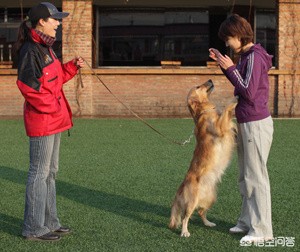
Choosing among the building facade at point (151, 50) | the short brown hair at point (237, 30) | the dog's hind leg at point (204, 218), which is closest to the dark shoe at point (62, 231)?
the dog's hind leg at point (204, 218)

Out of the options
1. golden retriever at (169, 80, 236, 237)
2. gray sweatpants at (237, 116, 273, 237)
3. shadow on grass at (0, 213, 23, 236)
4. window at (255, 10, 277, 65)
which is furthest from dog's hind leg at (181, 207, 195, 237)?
window at (255, 10, 277, 65)

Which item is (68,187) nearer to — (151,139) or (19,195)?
(19,195)

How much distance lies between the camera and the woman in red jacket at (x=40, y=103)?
235 inches

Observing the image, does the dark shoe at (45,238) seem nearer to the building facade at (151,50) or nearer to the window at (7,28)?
the building facade at (151,50)

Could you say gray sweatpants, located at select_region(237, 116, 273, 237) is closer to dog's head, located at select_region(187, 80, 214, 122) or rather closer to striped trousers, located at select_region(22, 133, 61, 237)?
dog's head, located at select_region(187, 80, 214, 122)

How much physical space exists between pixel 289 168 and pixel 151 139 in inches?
168

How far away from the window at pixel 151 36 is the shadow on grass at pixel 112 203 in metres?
11.5

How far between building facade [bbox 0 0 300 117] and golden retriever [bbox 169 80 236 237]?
11.9 m

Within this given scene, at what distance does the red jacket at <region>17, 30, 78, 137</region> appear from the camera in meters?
5.96

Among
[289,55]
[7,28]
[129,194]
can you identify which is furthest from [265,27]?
[129,194]

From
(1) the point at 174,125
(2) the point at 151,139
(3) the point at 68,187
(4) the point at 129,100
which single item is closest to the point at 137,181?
(3) the point at 68,187

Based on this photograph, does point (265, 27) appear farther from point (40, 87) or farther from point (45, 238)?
point (45, 238)

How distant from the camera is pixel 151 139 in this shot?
45.4ft

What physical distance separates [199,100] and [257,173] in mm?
1038
